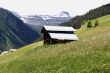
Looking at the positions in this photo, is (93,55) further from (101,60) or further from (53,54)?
(53,54)

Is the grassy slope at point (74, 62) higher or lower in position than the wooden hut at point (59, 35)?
higher

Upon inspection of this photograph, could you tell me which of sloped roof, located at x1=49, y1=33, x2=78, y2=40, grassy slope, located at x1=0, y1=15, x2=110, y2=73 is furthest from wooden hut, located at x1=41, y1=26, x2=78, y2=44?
grassy slope, located at x1=0, y1=15, x2=110, y2=73

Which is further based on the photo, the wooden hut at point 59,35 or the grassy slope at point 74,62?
the wooden hut at point 59,35

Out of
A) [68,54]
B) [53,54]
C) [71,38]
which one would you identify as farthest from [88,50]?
[71,38]

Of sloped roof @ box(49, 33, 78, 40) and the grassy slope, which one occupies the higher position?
the grassy slope

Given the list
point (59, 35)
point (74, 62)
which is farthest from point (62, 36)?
point (74, 62)

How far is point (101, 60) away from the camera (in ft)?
120

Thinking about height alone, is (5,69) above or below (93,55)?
below

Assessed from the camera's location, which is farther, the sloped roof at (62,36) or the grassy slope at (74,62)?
the sloped roof at (62,36)

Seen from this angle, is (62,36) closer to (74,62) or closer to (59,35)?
(59,35)

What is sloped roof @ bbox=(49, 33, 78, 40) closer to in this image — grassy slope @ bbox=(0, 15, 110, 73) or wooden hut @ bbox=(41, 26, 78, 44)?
wooden hut @ bbox=(41, 26, 78, 44)

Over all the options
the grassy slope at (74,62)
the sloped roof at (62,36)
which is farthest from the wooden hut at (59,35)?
the grassy slope at (74,62)

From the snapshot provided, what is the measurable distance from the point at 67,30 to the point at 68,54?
40618 millimetres

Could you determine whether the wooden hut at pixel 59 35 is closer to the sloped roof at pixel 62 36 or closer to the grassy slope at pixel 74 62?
the sloped roof at pixel 62 36
